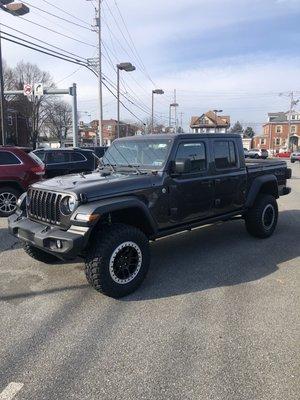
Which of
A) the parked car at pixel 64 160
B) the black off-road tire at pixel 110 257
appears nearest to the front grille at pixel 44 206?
the black off-road tire at pixel 110 257

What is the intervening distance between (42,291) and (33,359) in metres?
1.59

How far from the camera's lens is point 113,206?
473 centimetres

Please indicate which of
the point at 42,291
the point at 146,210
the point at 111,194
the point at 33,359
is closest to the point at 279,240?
the point at 146,210

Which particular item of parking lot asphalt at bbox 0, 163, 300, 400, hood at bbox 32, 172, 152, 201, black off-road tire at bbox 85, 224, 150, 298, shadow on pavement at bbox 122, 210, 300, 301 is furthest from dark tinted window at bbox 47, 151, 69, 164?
black off-road tire at bbox 85, 224, 150, 298

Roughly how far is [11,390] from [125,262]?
213cm

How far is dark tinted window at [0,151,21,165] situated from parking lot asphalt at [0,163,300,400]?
4163 millimetres

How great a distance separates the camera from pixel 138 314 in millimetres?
4336

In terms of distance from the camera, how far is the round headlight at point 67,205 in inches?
184

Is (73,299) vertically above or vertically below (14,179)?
below

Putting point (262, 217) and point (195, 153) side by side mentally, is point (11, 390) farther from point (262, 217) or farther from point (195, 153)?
point (262, 217)

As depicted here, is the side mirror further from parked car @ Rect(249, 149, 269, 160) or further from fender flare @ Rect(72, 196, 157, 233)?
parked car @ Rect(249, 149, 269, 160)

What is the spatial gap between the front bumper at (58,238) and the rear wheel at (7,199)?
200 inches

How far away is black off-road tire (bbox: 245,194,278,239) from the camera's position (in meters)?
7.27

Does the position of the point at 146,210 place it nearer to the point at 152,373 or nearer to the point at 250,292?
the point at 250,292
